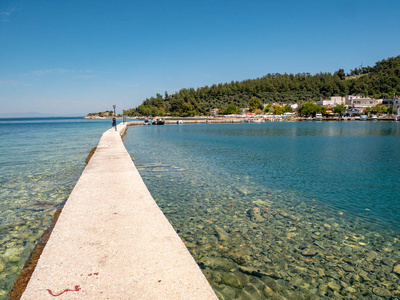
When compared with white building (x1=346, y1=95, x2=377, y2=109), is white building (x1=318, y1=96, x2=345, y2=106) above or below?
above

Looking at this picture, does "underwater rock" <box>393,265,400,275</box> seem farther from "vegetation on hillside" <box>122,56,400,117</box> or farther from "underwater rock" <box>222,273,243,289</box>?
"vegetation on hillside" <box>122,56,400,117</box>

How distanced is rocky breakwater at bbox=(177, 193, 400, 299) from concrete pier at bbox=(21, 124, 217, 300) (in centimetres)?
113

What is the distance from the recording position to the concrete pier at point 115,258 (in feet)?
10.1

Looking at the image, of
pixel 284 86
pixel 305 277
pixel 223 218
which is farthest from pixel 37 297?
pixel 284 86

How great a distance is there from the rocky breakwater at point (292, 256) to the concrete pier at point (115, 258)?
113cm

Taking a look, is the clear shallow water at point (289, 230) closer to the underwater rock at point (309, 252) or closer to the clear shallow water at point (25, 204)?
the underwater rock at point (309, 252)

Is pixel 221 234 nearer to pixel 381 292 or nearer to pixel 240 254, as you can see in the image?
pixel 240 254

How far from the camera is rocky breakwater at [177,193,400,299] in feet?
14.4

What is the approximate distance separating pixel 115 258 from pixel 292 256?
3603mm

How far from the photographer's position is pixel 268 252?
5.57 meters

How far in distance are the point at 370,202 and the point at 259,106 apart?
159 meters

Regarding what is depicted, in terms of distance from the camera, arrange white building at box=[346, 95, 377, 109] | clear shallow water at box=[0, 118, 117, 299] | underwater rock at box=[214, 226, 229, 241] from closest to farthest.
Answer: clear shallow water at box=[0, 118, 117, 299] < underwater rock at box=[214, 226, 229, 241] < white building at box=[346, 95, 377, 109]

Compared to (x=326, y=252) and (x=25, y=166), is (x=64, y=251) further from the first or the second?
(x=25, y=166)

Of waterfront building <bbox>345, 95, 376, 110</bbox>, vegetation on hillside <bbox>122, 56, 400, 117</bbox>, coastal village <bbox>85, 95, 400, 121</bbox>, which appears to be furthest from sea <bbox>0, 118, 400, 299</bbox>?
vegetation on hillside <bbox>122, 56, 400, 117</bbox>
